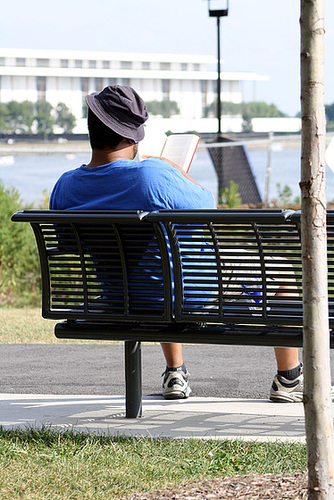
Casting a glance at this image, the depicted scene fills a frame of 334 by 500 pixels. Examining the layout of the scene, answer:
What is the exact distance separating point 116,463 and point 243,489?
58 centimetres

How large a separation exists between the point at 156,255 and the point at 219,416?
834mm

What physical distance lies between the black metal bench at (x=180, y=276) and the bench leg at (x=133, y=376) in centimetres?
19

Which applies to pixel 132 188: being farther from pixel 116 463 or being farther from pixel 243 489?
pixel 243 489

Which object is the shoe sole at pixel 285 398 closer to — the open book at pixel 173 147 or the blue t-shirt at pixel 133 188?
the blue t-shirt at pixel 133 188

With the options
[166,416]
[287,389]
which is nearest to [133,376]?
[166,416]

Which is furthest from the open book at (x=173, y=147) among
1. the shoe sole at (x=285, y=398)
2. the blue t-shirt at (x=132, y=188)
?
the shoe sole at (x=285, y=398)

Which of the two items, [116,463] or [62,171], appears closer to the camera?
[116,463]

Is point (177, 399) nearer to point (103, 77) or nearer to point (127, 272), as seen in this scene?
point (127, 272)

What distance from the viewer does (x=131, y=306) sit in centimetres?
333

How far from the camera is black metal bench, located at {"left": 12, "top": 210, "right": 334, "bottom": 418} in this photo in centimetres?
308

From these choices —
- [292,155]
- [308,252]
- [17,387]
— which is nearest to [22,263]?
[17,387]

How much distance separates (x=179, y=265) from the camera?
3.23 meters

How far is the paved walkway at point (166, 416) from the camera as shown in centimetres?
336

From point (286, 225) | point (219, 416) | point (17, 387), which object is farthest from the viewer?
point (17, 387)
